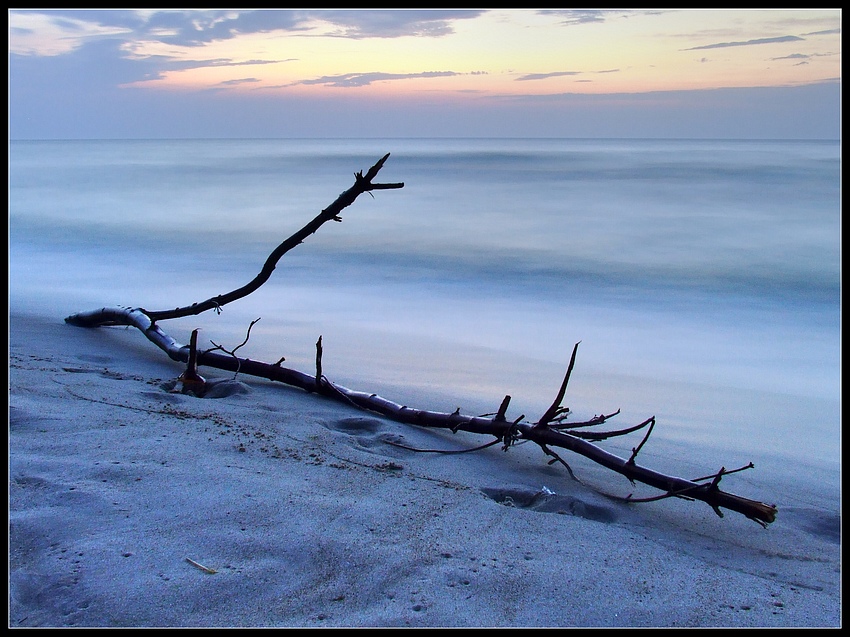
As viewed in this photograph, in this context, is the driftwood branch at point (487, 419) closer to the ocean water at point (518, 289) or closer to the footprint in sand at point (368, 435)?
the footprint in sand at point (368, 435)

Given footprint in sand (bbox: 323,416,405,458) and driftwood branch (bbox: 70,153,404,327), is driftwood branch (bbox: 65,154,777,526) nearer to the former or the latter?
driftwood branch (bbox: 70,153,404,327)

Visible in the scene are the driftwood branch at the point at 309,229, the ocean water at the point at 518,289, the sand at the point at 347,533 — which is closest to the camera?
the sand at the point at 347,533

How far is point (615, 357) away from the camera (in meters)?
5.28

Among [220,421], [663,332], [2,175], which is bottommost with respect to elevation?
[663,332]

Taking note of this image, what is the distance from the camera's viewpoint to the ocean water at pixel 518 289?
4340 millimetres

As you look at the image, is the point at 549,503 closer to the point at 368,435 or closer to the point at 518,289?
the point at 368,435

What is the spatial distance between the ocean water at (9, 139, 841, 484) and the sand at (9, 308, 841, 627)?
103cm

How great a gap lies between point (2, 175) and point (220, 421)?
1378mm

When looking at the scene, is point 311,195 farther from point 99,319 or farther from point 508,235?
point 99,319

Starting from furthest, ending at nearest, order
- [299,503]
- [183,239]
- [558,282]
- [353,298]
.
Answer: [183,239]
[558,282]
[353,298]
[299,503]

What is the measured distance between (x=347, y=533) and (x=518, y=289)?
21.4 feet

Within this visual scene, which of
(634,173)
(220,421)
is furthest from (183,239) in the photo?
(634,173)

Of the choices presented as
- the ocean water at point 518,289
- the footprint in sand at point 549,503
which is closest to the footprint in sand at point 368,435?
the footprint in sand at point 549,503

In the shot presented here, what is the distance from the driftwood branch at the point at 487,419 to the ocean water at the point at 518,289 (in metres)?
0.62
